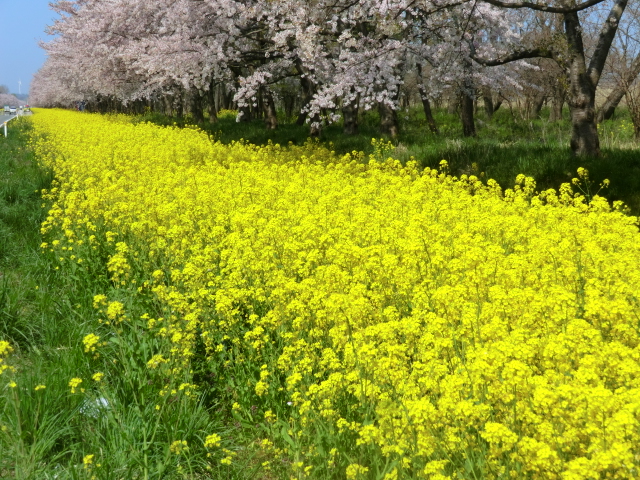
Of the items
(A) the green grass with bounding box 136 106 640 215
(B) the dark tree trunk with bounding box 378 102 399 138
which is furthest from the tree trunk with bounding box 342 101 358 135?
(B) the dark tree trunk with bounding box 378 102 399 138

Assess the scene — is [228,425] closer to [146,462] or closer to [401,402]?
[146,462]

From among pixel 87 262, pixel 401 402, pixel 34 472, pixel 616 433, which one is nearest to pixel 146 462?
pixel 34 472

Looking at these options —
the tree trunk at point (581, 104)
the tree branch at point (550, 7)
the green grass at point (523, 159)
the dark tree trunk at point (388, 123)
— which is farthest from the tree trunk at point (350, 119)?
the tree branch at point (550, 7)

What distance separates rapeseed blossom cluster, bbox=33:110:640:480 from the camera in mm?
2885

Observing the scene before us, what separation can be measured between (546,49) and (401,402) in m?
10.3

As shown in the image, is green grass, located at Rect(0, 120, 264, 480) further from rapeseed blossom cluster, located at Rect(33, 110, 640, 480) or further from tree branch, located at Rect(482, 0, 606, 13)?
tree branch, located at Rect(482, 0, 606, 13)

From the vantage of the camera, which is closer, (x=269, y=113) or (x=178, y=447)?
(x=178, y=447)

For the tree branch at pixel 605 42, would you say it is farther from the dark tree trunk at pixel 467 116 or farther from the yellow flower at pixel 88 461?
the yellow flower at pixel 88 461

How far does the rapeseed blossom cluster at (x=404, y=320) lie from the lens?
9.46 ft

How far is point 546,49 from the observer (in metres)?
11.3

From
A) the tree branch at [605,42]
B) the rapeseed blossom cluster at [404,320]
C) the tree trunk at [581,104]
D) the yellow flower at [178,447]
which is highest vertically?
the tree branch at [605,42]

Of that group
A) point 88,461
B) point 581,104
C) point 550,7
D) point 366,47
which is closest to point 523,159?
point 581,104

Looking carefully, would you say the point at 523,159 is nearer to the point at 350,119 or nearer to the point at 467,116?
the point at 350,119

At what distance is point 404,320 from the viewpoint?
3.85 metres
